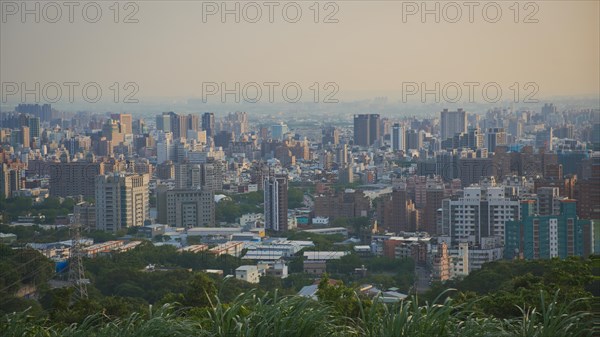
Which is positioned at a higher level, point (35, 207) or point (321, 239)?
point (35, 207)

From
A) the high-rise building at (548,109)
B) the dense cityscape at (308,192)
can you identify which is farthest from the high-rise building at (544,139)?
the high-rise building at (548,109)

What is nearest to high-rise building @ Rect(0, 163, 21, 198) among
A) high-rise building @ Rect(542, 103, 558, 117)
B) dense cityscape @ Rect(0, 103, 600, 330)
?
dense cityscape @ Rect(0, 103, 600, 330)

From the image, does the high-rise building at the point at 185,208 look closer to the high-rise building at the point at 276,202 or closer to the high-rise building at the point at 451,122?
the high-rise building at the point at 276,202

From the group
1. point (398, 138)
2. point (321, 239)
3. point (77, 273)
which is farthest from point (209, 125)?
point (77, 273)

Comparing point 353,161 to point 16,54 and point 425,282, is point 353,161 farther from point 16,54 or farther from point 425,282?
point 425,282

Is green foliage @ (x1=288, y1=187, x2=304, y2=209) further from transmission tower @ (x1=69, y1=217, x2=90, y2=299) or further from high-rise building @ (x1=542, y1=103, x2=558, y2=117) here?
transmission tower @ (x1=69, y1=217, x2=90, y2=299)

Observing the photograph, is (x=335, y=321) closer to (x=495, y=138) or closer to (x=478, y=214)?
(x=478, y=214)

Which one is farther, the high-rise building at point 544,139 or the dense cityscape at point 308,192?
the high-rise building at point 544,139
